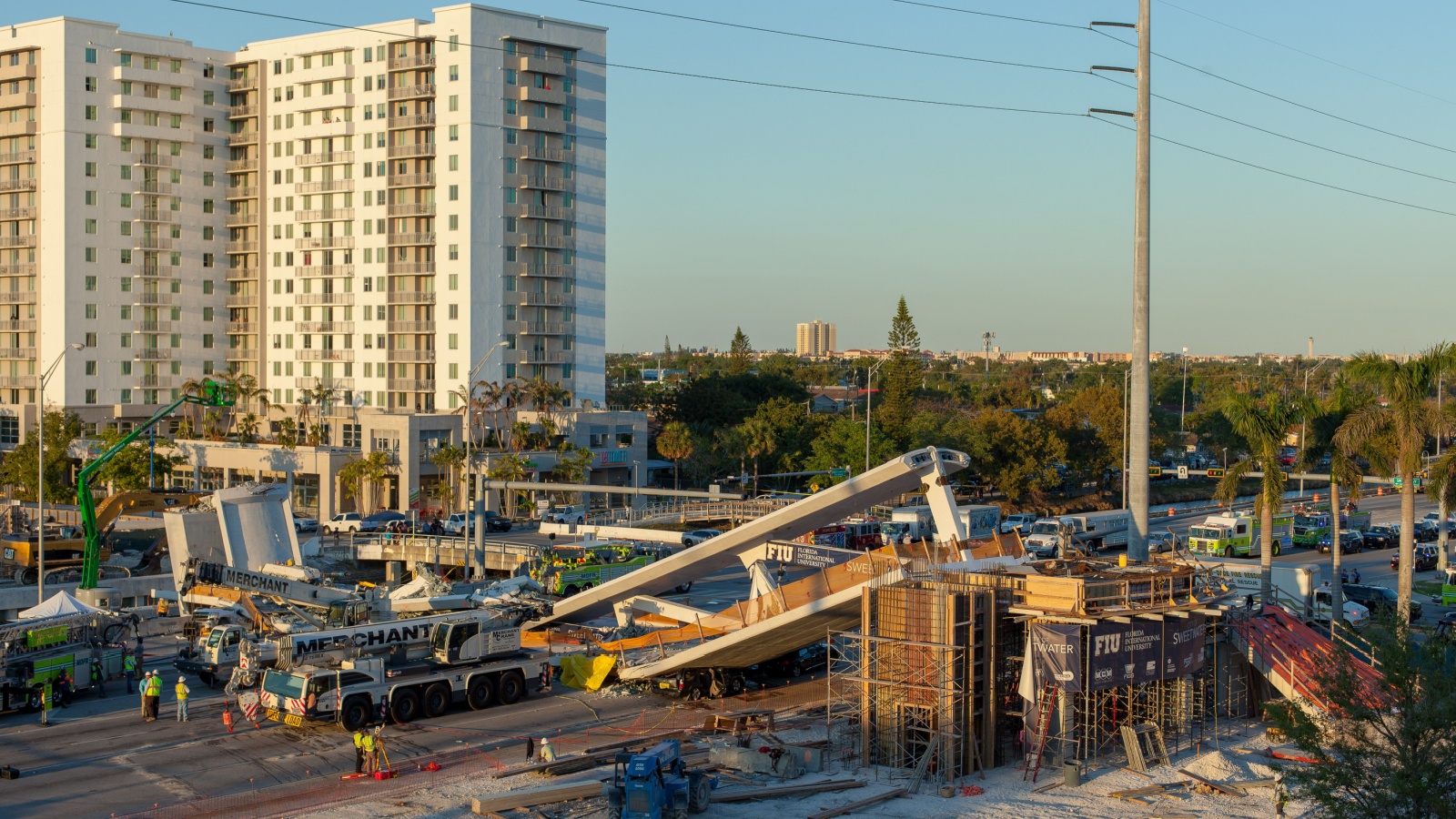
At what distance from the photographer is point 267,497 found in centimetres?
5325

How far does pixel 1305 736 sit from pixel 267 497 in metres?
42.5

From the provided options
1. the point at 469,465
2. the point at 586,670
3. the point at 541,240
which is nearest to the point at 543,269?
the point at 541,240

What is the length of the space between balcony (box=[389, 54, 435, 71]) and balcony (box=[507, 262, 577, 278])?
1540 cm

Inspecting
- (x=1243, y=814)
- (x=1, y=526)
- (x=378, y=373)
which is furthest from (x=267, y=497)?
(x=378, y=373)

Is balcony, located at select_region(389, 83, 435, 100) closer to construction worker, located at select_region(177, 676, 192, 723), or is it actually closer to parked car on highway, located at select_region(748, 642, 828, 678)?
parked car on highway, located at select_region(748, 642, 828, 678)

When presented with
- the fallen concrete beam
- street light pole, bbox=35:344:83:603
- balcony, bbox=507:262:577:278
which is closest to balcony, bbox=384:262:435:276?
balcony, bbox=507:262:577:278

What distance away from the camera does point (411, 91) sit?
319ft

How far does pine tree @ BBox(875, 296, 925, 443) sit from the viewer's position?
110m

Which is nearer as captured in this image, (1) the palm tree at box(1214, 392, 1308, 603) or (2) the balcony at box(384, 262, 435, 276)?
(1) the palm tree at box(1214, 392, 1308, 603)

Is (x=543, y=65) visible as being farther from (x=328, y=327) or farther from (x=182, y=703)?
(x=182, y=703)

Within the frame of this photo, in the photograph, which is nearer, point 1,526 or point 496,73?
point 1,526

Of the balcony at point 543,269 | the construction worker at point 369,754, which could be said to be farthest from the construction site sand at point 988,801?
the balcony at point 543,269

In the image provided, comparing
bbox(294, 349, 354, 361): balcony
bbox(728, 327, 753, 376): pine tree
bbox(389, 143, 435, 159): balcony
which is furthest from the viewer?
bbox(728, 327, 753, 376): pine tree

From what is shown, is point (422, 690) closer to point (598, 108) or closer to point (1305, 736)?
point (1305, 736)
